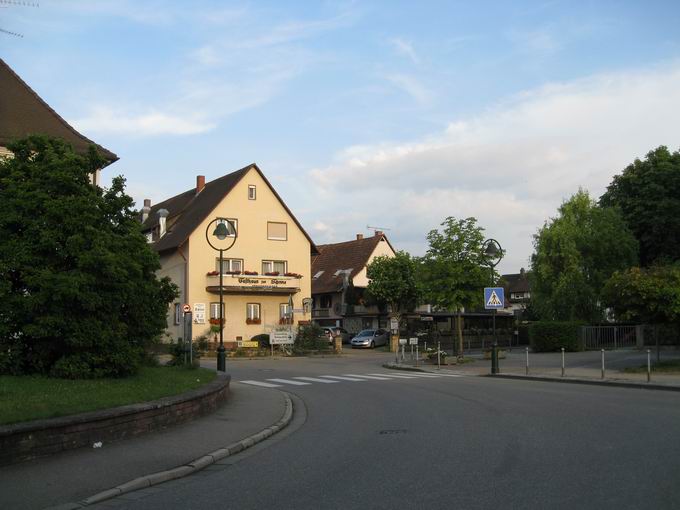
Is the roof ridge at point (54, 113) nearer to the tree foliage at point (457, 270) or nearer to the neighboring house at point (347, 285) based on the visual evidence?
the tree foliage at point (457, 270)

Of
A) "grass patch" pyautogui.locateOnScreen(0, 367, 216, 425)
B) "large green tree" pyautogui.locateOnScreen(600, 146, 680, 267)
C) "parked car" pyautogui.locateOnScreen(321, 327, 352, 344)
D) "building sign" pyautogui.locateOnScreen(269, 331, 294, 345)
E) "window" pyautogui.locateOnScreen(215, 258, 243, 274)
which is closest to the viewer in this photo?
"grass patch" pyautogui.locateOnScreen(0, 367, 216, 425)

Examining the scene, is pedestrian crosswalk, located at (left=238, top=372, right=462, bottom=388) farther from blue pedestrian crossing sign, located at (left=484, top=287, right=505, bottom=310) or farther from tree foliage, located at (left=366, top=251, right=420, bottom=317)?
tree foliage, located at (left=366, top=251, right=420, bottom=317)

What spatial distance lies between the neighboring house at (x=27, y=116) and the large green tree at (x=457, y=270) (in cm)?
1515

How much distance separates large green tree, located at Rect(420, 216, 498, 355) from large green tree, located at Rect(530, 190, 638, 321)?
1693 cm

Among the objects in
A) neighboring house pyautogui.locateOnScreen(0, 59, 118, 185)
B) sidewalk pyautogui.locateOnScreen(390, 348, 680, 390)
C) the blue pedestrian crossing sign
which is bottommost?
sidewalk pyautogui.locateOnScreen(390, 348, 680, 390)

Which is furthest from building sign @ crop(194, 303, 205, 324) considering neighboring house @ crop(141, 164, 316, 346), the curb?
neighboring house @ crop(141, 164, 316, 346)

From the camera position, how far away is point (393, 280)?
5109cm

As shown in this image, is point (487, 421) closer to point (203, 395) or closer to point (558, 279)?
point (203, 395)

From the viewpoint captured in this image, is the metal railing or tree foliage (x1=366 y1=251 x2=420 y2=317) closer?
the metal railing

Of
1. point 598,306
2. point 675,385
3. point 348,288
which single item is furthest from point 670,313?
point 348,288

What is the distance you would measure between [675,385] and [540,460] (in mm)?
11941

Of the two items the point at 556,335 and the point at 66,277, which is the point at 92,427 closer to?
the point at 66,277

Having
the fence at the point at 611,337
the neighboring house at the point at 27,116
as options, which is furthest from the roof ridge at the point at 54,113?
the fence at the point at 611,337

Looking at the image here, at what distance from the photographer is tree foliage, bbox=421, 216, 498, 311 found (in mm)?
32531
